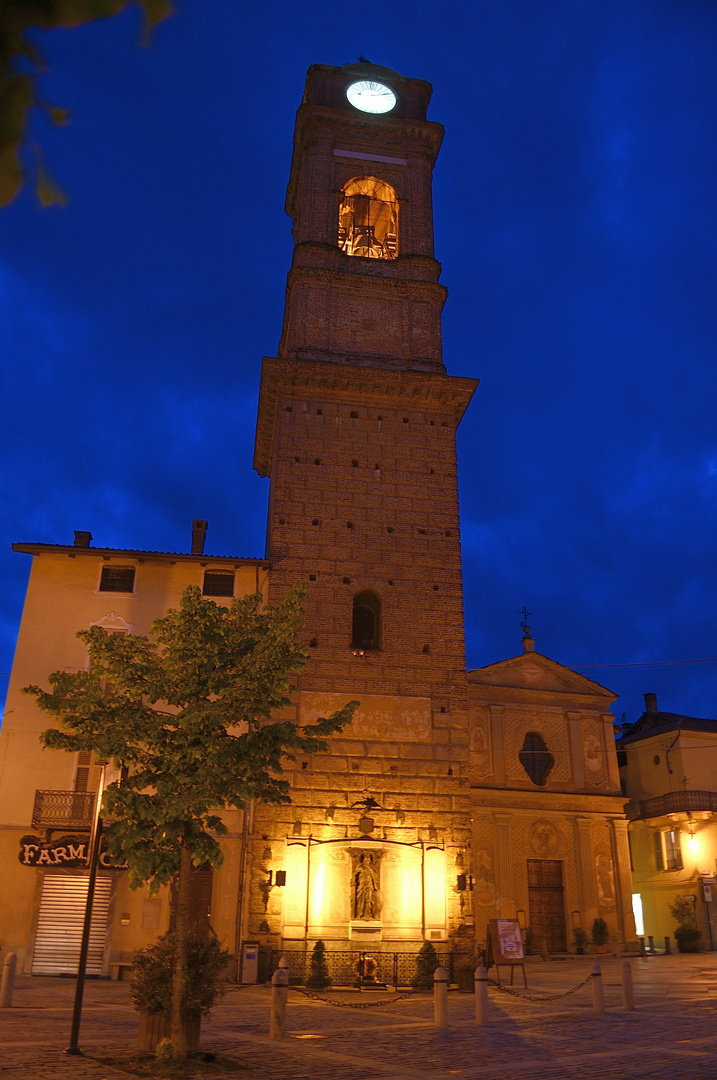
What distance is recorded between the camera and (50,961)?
68.5 ft

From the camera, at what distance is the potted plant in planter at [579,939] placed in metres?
29.9

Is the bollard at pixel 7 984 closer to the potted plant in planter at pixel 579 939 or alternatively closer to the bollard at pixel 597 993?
the bollard at pixel 597 993

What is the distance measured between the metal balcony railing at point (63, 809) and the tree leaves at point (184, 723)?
34.6 feet

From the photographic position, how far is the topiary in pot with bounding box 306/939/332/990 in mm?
20000

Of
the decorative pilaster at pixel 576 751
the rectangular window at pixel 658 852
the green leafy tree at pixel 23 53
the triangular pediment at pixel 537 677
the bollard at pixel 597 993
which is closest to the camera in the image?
the green leafy tree at pixel 23 53

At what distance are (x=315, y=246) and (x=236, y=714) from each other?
20.3 meters

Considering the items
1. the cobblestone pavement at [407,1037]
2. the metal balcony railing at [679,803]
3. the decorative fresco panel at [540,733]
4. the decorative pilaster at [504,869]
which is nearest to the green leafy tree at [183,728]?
the cobblestone pavement at [407,1037]

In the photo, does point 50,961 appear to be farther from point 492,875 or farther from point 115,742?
point 492,875

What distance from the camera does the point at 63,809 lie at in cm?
2162

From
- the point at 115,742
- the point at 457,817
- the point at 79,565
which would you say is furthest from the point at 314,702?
the point at 115,742

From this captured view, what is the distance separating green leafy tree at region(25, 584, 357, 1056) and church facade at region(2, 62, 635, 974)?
33.0 feet

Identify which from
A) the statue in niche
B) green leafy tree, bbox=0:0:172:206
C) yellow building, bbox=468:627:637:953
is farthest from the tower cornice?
green leafy tree, bbox=0:0:172:206

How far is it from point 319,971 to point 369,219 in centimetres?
2326

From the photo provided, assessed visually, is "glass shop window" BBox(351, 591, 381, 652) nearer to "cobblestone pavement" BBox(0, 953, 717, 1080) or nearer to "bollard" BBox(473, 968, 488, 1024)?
"cobblestone pavement" BBox(0, 953, 717, 1080)
